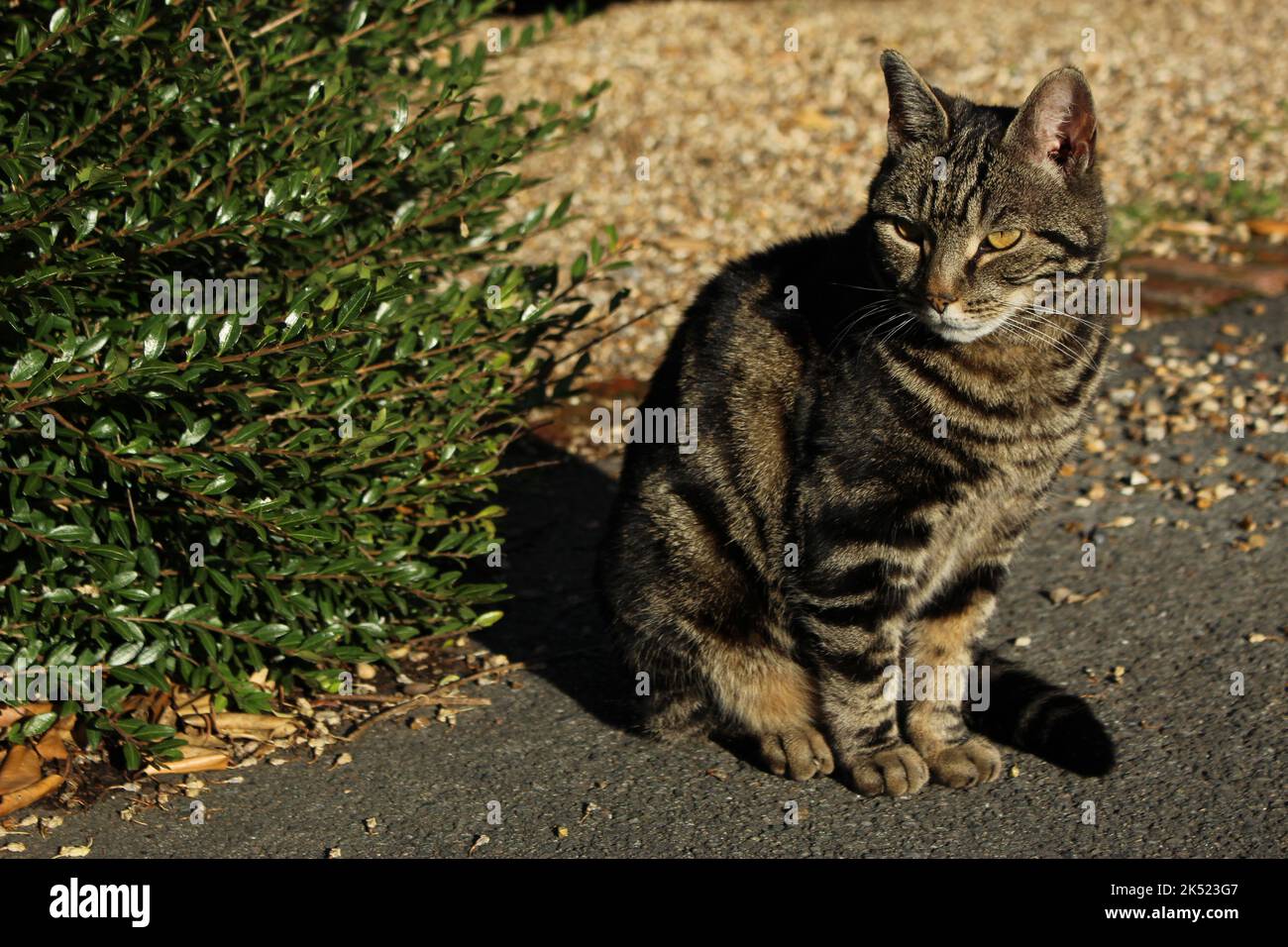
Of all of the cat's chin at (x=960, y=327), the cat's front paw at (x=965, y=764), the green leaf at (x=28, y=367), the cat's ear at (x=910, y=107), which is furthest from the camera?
the cat's front paw at (x=965, y=764)

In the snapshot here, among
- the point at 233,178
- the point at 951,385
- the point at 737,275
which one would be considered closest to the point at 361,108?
the point at 233,178

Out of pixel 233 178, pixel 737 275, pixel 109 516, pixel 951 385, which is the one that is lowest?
pixel 109 516

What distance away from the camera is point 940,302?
3412mm

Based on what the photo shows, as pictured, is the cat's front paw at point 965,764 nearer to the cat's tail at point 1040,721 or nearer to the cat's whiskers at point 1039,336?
the cat's tail at point 1040,721

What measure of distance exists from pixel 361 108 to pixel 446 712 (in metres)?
1.79

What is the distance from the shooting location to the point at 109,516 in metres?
3.51

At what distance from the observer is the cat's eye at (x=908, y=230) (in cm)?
354

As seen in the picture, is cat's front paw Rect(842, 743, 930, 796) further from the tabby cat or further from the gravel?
the gravel

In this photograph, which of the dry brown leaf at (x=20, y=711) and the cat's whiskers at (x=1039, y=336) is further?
the dry brown leaf at (x=20, y=711)

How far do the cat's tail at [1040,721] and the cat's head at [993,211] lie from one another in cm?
100

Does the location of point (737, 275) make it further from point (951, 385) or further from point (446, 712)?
point (446, 712)

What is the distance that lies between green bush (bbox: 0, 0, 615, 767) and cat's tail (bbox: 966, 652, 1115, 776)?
55.1 inches

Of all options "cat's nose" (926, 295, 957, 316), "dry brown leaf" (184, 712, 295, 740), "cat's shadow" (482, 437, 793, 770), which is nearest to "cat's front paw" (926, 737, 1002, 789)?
"cat's shadow" (482, 437, 793, 770)

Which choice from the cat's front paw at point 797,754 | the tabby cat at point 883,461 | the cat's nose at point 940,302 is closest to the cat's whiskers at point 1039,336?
the tabby cat at point 883,461
